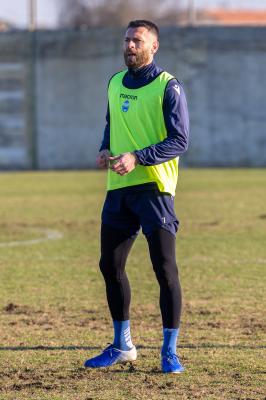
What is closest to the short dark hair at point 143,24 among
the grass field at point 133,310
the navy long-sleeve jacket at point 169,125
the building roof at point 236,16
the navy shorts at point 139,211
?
the navy long-sleeve jacket at point 169,125

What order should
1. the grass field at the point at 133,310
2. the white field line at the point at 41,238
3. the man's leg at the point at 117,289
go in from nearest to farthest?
1. the grass field at the point at 133,310
2. the man's leg at the point at 117,289
3. the white field line at the point at 41,238

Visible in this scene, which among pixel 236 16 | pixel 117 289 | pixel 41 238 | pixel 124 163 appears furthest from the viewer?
pixel 236 16

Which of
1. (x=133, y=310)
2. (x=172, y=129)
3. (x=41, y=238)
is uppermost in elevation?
(x=172, y=129)

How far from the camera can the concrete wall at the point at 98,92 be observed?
36125mm

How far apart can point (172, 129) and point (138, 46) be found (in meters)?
0.57

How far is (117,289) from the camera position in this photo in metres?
7.16

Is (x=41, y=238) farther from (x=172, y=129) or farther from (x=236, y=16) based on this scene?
(x=236, y=16)

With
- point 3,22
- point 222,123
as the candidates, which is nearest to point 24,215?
point 222,123

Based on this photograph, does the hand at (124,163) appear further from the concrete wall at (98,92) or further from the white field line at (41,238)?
the concrete wall at (98,92)

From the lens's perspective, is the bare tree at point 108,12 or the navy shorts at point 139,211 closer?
the navy shorts at point 139,211

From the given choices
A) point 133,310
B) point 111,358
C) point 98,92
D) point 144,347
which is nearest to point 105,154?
point 111,358

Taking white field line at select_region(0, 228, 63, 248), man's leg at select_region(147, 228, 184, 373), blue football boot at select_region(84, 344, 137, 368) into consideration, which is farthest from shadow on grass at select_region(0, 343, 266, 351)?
white field line at select_region(0, 228, 63, 248)

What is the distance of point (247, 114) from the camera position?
36.3m

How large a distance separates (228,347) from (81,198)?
48.2 feet
